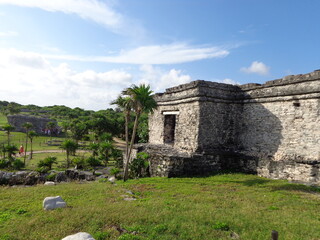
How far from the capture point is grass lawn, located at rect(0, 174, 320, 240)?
15.0 feet

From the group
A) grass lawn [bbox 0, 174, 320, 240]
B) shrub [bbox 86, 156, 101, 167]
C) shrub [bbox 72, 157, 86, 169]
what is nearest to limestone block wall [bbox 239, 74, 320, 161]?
grass lawn [bbox 0, 174, 320, 240]

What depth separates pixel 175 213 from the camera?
18.0ft

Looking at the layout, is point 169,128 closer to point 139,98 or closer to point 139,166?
point 139,166

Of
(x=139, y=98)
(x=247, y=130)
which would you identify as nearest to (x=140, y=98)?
(x=139, y=98)

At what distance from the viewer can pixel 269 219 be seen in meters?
5.16

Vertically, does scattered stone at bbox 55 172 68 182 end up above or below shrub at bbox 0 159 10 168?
above

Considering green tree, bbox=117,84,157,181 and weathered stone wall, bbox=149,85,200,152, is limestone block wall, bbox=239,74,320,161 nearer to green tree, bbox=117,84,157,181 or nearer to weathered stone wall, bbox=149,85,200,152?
weathered stone wall, bbox=149,85,200,152

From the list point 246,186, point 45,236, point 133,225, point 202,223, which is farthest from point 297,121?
point 45,236

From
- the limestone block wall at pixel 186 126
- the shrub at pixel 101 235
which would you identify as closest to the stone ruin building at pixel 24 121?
the limestone block wall at pixel 186 126

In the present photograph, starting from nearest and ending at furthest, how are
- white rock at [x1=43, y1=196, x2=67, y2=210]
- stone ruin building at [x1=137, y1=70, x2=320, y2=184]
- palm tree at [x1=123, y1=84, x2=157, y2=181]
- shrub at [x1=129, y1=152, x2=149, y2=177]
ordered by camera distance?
white rock at [x1=43, y1=196, x2=67, y2=210]
stone ruin building at [x1=137, y1=70, x2=320, y2=184]
palm tree at [x1=123, y1=84, x2=157, y2=181]
shrub at [x1=129, y1=152, x2=149, y2=177]

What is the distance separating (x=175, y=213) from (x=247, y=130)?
7067mm

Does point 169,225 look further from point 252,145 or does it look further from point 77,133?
point 77,133

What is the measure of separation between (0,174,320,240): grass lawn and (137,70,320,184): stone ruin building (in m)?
1.53

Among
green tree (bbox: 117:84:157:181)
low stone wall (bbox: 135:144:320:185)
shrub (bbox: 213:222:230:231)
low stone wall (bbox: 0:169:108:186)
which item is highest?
green tree (bbox: 117:84:157:181)
